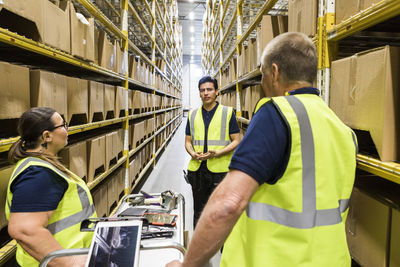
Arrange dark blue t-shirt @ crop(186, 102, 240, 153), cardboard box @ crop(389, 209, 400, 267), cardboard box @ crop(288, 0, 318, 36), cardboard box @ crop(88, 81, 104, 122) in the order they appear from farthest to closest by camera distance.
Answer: dark blue t-shirt @ crop(186, 102, 240, 153), cardboard box @ crop(88, 81, 104, 122), cardboard box @ crop(288, 0, 318, 36), cardboard box @ crop(389, 209, 400, 267)

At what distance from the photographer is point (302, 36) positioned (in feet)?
3.24

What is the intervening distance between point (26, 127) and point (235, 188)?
1.24 meters

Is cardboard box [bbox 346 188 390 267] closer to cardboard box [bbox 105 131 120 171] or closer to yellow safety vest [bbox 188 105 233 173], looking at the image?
yellow safety vest [bbox 188 105 233 173]

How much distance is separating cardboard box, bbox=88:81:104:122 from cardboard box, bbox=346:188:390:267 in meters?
2.38

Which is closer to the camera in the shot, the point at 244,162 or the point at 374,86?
the point at 244,162

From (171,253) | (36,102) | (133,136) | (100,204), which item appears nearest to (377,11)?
(171,253)

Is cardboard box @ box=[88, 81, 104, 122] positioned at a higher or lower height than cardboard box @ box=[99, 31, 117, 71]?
lower

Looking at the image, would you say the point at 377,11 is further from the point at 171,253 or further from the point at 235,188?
the point at 171,253

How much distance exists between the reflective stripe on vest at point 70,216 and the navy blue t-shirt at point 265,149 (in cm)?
108

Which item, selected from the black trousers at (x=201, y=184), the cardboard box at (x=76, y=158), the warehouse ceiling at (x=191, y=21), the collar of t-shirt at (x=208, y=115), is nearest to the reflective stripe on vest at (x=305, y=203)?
the cardboard box at (x=76, y=158)

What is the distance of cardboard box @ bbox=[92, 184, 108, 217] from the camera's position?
9.26ft

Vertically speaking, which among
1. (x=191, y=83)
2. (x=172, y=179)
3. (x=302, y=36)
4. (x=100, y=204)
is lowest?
(x=172, y=179)

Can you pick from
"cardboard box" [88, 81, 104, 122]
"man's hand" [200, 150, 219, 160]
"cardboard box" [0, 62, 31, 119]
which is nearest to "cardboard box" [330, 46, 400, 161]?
"man's hand" [200, 150, 219, 160]

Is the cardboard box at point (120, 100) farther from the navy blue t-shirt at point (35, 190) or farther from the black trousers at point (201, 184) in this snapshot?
the navy blue t-shirt at point (35, 190)
